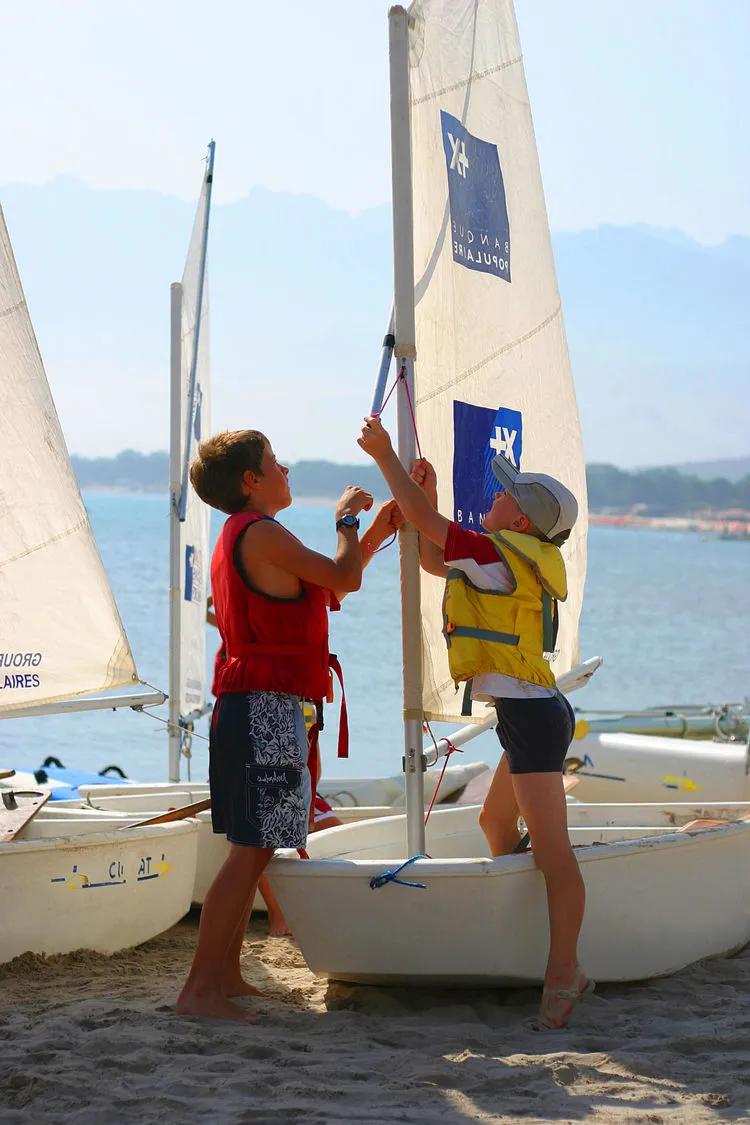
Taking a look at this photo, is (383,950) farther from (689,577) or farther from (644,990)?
(689,577)

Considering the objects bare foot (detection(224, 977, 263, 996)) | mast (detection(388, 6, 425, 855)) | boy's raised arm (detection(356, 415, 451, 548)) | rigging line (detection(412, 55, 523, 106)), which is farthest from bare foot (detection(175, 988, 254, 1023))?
rigging line (detection(412, 55, 523, 106))

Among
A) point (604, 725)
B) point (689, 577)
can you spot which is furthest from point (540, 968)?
point (689, 577)

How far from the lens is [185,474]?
8.00 metres

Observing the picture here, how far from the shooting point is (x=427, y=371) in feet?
14.2

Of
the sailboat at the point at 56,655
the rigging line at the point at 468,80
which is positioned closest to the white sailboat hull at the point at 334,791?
the sailboat at the point at 56,655

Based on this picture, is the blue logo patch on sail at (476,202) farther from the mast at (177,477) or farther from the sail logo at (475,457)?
the mast at (177,477)

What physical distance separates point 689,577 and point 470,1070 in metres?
58.3

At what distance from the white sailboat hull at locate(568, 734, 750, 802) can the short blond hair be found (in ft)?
16.4

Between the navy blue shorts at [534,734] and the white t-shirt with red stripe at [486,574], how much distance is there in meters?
0.03

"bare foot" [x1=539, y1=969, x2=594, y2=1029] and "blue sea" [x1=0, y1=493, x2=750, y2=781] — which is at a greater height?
"bare foot" [x1=539, y1=969, x2=594, y2=1029]

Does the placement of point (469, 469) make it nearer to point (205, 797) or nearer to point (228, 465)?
point (228, 465)

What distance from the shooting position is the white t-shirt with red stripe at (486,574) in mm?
3854

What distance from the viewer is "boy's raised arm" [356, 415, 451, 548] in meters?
3.92

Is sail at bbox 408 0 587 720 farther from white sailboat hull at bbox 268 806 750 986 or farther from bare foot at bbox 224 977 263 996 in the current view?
bare foot at bbox 224 977 263 996
